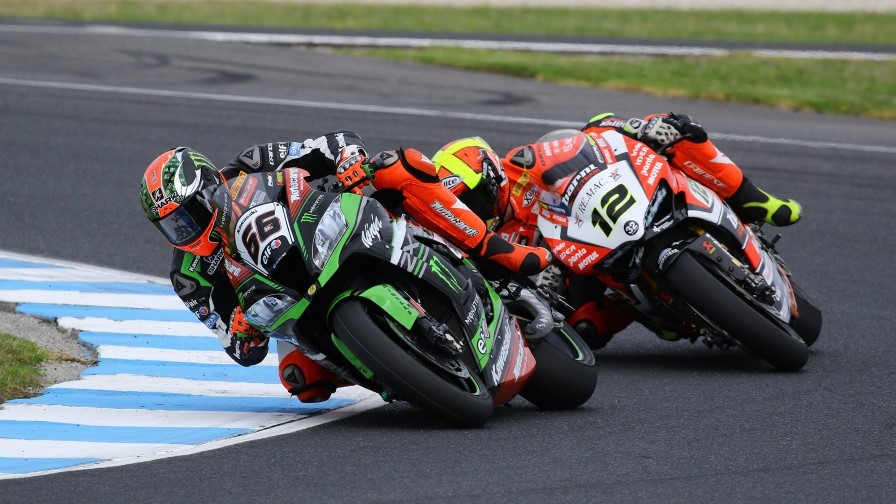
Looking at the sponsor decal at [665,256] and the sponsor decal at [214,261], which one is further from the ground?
the sponsor decal at [214,261]

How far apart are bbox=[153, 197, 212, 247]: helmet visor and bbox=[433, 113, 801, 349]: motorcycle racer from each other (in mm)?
1507

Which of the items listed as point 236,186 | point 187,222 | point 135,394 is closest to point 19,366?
point 135,394

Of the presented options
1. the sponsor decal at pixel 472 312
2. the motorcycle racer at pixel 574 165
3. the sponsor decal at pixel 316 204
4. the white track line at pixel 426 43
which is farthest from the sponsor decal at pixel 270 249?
the white track line at pixel 426 43

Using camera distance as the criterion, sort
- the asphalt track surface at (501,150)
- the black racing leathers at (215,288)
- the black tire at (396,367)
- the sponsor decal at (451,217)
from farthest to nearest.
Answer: the black racing leathers at (215,288) < the sponsor decal at (451,217) < the black tire at (396,367) < the asphalt track surface at (501,150)

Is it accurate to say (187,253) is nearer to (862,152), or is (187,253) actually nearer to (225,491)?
(225,491)

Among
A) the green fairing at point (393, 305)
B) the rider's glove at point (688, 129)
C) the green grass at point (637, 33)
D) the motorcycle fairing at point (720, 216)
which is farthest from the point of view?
the green grass at point (637, 33)

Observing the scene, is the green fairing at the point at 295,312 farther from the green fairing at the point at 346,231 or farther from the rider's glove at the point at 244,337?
the rider's glove at the point at 244,337

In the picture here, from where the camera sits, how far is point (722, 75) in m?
19.7

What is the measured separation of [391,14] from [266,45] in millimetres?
7375

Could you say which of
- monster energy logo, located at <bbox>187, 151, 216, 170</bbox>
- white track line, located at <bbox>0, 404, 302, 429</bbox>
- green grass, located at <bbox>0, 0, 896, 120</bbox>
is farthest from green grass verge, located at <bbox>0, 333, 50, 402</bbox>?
green grass, located at <bbox>0, 0, 896, 120</bbox>

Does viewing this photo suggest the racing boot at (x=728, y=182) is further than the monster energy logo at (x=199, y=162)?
Yes

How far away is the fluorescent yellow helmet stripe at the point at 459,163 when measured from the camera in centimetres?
686

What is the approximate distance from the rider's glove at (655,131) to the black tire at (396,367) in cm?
249

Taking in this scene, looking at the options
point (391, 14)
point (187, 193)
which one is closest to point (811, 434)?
point (187, 193)
